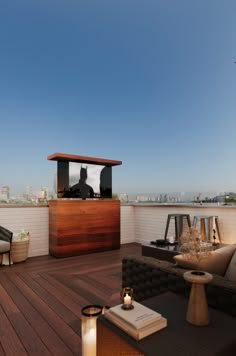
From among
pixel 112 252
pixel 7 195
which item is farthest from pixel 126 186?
pixel 7 195

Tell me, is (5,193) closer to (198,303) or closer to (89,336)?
(89,336)

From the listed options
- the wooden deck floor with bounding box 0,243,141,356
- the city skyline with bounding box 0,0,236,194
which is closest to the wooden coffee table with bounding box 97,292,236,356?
the wooden deck floor with bounding box 0,243,141,356

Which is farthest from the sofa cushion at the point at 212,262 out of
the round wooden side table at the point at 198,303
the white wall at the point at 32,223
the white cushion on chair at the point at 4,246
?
the white wall at the point at 32,223

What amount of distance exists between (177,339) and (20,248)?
13.1 ft

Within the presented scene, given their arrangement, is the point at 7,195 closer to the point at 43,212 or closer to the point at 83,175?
the point at 43,212

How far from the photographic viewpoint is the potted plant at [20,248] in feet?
14.1

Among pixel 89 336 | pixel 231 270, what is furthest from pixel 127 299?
pixel 231 270

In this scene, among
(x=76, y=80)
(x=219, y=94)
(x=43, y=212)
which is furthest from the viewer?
(x=76, y=80)

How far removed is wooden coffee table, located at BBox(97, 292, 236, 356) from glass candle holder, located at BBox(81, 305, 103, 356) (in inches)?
7.7

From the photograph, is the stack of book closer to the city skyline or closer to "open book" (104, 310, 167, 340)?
"open book" (104, 310, 167, 340)

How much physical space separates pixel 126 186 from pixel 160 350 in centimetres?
581

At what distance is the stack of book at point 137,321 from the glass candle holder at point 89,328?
0.24 meters

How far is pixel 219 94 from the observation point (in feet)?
20.7

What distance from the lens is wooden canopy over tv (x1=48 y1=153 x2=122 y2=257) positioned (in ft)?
15.7
